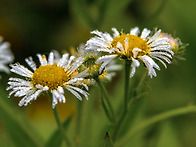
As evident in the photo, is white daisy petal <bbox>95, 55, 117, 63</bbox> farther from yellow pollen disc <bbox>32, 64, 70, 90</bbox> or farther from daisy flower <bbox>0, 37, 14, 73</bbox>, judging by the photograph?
daisy flower <bbox>0, 37, 14, 73</bbox>

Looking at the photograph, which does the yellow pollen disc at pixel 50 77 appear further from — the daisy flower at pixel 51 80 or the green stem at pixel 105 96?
the green stem at pixel 105 96

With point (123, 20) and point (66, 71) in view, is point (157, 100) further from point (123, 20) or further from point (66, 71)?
point (66, 71)

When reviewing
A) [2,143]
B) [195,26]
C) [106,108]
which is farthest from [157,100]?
[106,108]

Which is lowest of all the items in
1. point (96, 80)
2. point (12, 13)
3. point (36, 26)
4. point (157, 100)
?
point (157, 100)

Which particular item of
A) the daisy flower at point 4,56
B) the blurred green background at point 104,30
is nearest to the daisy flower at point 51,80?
the blurred green background at point 104,30

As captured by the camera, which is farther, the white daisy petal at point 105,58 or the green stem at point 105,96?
the green stem at point 105,96

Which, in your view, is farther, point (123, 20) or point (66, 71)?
point (123, 20)
